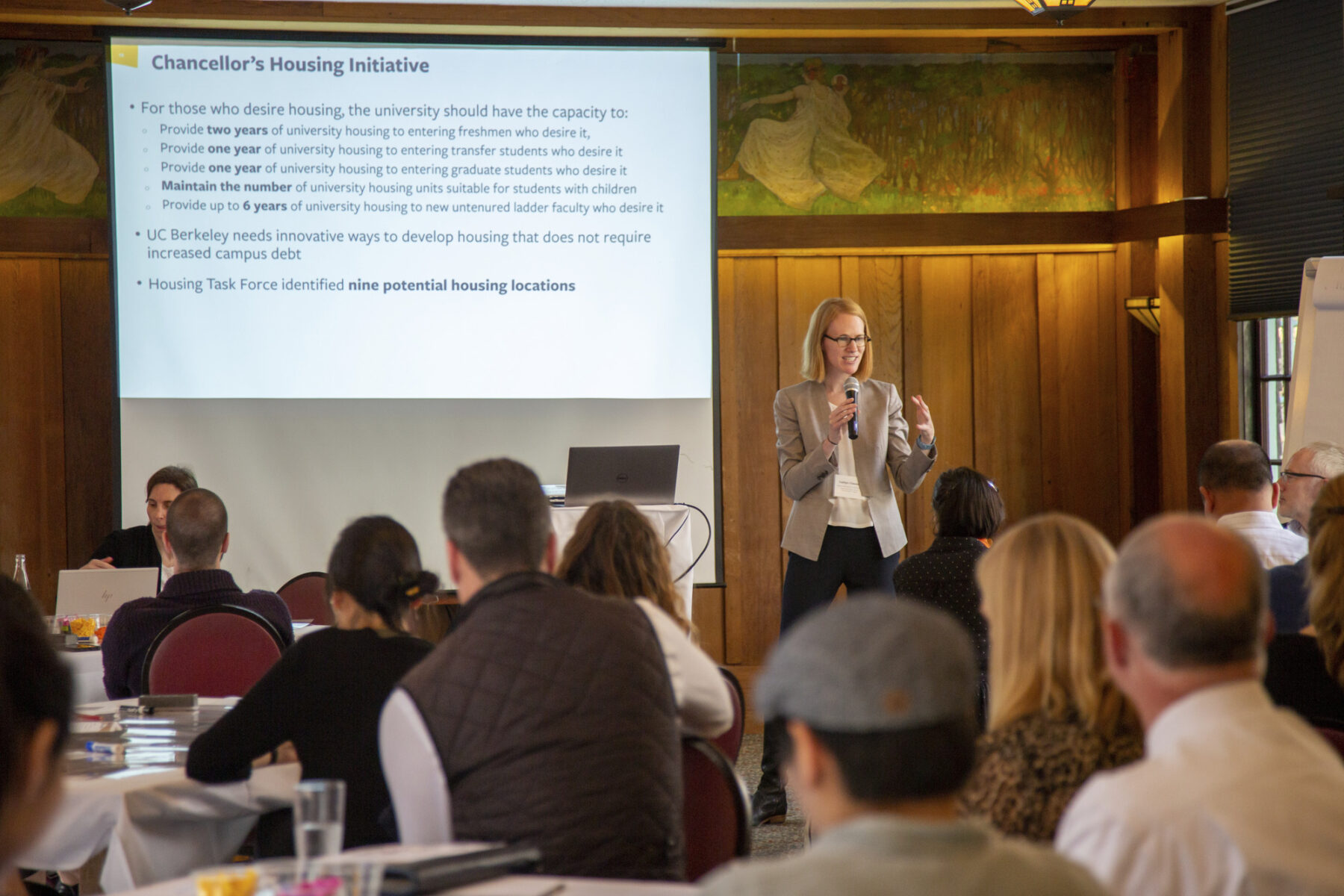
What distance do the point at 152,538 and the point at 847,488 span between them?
2.83 metres

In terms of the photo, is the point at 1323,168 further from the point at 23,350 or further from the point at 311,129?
the point at 23,350

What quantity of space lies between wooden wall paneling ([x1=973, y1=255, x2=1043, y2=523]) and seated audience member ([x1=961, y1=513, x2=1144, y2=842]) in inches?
194

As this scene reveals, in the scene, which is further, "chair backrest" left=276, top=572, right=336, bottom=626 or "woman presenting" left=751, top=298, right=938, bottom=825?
"chair backrest" left=276, top=572, right=336, bottom=626

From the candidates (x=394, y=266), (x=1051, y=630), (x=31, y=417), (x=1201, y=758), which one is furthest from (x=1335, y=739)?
(x=31, y=417)

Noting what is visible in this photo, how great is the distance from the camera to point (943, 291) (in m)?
6.59

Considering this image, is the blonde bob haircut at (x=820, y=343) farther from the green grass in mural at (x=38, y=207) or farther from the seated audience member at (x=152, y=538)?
the green grass in mural at (x=38, y=207)

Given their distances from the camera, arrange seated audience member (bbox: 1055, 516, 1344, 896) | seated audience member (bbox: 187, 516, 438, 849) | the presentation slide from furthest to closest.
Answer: the presentation slide < seated audience member (bbox: 187, 516, 438, 849) < seated audience member (bbox: 1055, 516, 1344, 896)

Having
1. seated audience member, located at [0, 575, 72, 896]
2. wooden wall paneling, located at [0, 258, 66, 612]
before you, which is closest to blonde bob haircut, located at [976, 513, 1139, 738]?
seated audience member, located at [0, 575, 72, 896]

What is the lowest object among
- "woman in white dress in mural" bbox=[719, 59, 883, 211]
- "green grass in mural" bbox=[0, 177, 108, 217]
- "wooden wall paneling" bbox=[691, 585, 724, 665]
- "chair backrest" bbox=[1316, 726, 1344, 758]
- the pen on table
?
"wooden wall paneling" bbox=[691, 585, 724, 665]

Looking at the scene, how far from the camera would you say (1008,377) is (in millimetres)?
→ 6602

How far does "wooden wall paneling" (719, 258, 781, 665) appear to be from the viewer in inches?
254

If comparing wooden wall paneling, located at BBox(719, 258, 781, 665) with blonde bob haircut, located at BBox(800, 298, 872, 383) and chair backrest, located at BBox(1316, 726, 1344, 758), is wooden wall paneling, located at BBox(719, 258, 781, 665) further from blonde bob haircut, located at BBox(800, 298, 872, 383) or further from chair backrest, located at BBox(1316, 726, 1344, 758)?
chair backrest, located at BBox(1316, 726, 1344, 758)

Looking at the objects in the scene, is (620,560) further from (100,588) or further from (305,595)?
(305,595)

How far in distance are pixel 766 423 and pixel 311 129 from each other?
253cm
